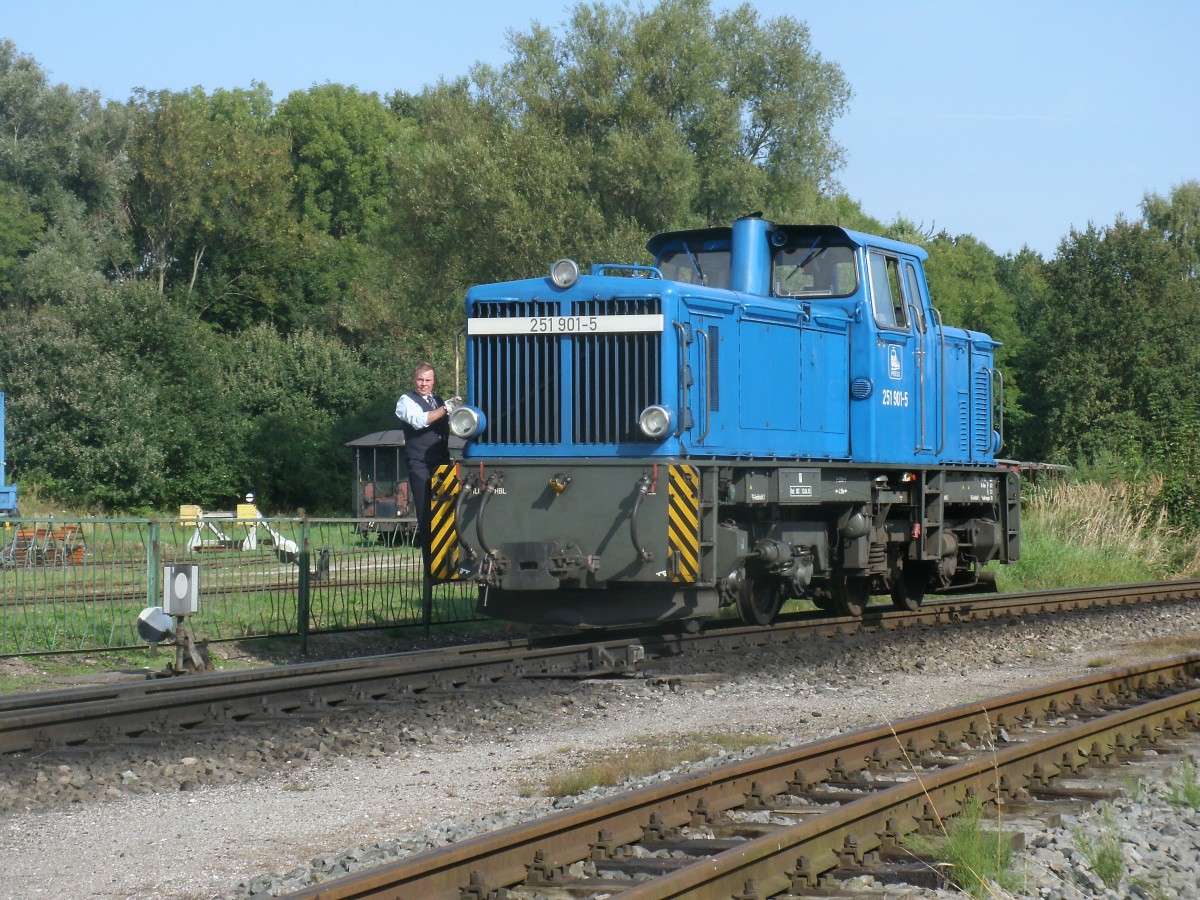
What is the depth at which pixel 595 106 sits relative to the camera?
122ft

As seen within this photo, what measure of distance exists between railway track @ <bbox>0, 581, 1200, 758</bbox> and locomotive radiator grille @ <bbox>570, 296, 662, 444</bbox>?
1750 millimetres

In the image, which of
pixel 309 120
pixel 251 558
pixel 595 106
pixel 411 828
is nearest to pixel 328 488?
pixel 595 106

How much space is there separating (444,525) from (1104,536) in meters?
15.7

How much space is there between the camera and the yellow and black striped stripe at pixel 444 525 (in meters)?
11.0

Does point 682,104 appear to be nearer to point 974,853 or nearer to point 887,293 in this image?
point 887,293

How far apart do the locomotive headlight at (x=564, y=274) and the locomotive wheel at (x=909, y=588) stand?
5.80 meters

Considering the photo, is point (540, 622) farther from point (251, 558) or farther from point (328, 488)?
point (328, 488)

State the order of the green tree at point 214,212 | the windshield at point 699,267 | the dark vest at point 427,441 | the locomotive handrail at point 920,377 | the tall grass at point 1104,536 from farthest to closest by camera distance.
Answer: the green tree at point 214,212 < the tall grass at point 1104,536 < the locomotive handrail at point 920,377 < the windshield at point 699,267 < the dark vest at point 427,441

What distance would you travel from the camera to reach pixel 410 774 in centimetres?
718

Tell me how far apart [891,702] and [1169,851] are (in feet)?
13.0

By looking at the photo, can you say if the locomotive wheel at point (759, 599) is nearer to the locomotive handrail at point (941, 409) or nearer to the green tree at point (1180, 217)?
the locomotive handrail at point (941, 409)

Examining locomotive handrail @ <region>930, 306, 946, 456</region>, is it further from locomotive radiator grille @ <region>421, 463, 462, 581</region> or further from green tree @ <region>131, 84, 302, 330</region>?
green tree @ <region>131, 84, 302, 330</region>

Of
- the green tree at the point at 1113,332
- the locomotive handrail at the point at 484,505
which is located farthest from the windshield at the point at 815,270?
the green tree at the point at 1113,332

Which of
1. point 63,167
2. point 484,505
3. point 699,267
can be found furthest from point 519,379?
point 63,167
